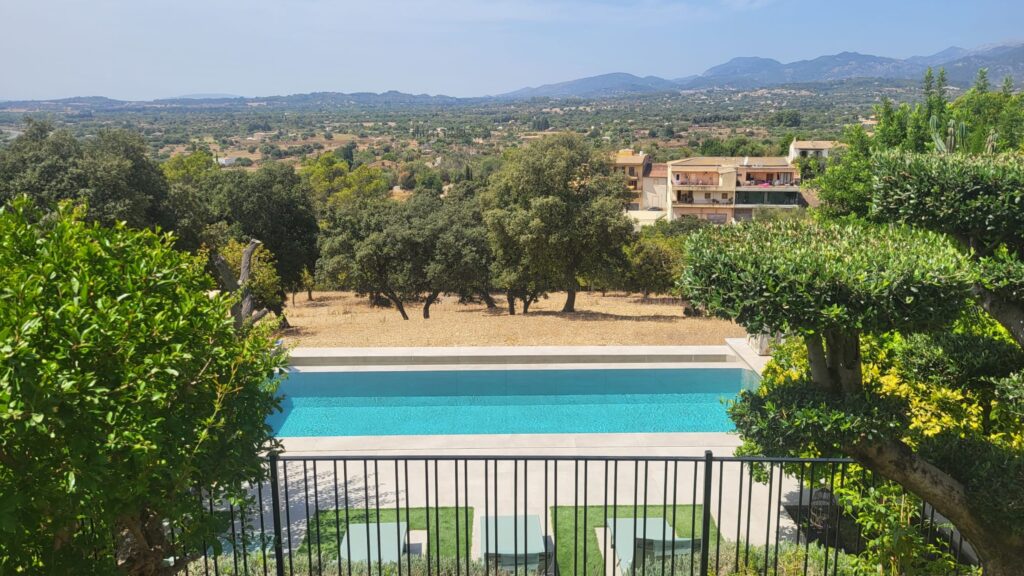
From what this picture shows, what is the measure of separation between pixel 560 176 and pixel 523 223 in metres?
1.54

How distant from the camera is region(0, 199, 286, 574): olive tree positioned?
256cm

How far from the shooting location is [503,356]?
1256cm

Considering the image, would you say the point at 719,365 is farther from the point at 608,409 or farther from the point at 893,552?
the point at 893,552

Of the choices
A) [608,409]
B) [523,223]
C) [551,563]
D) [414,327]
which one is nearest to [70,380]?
[551,563]

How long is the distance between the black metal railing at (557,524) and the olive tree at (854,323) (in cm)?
59

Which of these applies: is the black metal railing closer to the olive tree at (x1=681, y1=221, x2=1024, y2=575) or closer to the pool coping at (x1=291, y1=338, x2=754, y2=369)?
the olive tree at (x1=681, y1=221, x2=1024, y2=575)

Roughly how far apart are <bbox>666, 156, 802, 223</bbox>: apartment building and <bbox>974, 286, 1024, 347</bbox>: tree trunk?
5704 centimetres

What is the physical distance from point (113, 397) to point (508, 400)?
955 cm

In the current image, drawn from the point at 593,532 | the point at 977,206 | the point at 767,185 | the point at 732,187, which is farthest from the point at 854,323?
the point at 767,185

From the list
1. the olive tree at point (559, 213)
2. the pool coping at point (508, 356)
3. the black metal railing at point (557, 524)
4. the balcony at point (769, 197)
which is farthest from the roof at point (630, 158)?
the black metal railing at point (557, 524)

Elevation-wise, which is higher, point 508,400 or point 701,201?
point 701,201

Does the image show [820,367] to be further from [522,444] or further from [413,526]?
[522,444]

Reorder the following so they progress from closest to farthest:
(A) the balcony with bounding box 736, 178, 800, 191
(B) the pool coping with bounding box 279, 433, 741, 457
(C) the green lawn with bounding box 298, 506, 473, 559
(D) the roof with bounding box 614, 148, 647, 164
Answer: (C) the green lawn with bounding box 298, 506, 473, 559
(B) the pool coping with bounding box 279, 433, 741, 457
(A) the balcony with bounding box 736, 178, 800, 191
(D) the roof with bounding box 614, 148, 647, 164

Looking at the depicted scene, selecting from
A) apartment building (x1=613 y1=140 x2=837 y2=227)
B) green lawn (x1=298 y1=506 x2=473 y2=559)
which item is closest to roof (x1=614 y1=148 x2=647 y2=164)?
apartment building (x1=613 y1=140 x2=837 y2=227)
